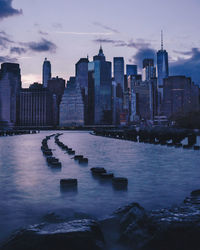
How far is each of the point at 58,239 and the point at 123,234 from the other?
1540 millimetres

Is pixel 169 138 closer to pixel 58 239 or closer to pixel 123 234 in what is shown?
pixel 123 234

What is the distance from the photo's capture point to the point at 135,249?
502 cm

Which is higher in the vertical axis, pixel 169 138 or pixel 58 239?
pixel 58 239

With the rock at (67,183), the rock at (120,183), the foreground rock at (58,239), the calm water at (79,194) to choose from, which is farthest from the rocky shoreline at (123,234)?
the rock at (67,183)

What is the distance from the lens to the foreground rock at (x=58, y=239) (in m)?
4.64

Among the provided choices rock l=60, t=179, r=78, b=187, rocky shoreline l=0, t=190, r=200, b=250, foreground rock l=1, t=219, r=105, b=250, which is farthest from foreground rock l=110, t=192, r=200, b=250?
rock l=60, t=179, r=78, b=187

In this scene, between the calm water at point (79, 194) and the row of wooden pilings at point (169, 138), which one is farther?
the row of wooden pilings at point (169, 138)

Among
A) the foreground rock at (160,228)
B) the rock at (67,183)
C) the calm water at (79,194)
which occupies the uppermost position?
the foreground rock at (160,228)

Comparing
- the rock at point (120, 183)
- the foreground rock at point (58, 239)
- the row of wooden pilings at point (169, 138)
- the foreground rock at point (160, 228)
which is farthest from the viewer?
the row of wooden pilings at point (169, 138)

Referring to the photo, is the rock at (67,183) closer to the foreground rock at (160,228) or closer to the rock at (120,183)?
the rock at (120,183)

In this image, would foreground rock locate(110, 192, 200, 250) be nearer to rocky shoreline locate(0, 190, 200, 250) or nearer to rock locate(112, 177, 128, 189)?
rocky shoreline locate(0, 190, 200, 250)

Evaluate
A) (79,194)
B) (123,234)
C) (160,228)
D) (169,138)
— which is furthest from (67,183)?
(169,138)

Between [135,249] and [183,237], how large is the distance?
97 cm

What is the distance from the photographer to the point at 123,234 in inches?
222
